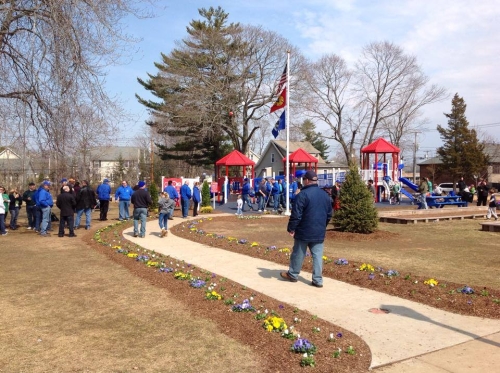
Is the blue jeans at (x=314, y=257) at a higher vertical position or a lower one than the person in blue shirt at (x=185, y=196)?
lower

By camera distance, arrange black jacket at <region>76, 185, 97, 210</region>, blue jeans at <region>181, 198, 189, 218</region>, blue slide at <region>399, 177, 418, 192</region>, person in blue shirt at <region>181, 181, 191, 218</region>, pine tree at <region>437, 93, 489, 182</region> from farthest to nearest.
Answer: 1. pine tree at <region>437, 93, 489, 182</region>
2. blue slide at <region>399, 177, 418, 192</region>
3. blue jeans at <region>181, 198, 189, 218</region>
4. person in blue shirt at <region>181, 181, 191, 218</region>
5. black jacket at <region>76, 185, 97, 210</region>

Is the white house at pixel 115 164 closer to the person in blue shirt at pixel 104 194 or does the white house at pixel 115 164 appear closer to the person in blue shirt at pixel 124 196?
the person in blue shirt at pixel 104 194

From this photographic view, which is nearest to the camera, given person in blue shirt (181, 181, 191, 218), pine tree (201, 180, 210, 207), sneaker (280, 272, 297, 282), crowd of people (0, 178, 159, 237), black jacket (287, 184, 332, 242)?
black jacket (287, 184, 332, 242)

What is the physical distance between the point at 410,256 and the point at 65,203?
9.93 metres

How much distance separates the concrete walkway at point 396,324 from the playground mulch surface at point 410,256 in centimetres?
40

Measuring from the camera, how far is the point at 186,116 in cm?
3847

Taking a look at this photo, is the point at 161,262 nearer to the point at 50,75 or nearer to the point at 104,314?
the point at 104,314

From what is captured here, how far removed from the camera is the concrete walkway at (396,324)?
4.27m

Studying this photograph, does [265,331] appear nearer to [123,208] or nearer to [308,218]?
[308,218]

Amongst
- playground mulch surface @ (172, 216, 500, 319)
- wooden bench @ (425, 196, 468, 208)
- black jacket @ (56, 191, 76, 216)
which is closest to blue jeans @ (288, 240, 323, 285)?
playground mulch surface @ (172, 216, 500, 319)

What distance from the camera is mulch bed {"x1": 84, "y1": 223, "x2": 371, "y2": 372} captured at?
4.28m

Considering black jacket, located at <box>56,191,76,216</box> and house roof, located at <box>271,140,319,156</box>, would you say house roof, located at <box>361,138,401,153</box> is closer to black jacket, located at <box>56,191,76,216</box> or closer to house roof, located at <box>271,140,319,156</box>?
black jacket, located at <box>56,191,76,216</box>

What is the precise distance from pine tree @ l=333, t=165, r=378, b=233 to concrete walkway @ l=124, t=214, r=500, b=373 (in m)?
4.93

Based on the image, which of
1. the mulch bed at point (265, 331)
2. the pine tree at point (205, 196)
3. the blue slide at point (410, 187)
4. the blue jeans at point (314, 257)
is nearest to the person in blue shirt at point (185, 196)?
the pine tree at point (205, 196)
